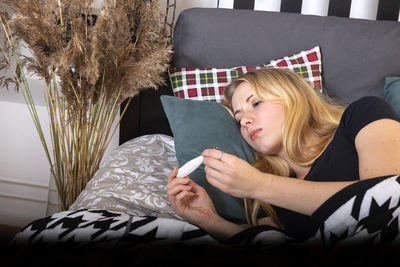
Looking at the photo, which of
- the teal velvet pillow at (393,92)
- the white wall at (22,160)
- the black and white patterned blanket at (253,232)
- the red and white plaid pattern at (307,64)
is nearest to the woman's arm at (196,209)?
the black and white patterned blanket at (253,232)

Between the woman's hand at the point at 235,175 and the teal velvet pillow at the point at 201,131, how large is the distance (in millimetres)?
336

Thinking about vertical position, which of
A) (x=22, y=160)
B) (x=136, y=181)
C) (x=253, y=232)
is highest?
(x=253, y=232)

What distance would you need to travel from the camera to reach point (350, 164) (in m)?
1.17

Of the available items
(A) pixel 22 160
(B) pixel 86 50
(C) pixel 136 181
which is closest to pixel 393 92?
(C) pixel 136 181

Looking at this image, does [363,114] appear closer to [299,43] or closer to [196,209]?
[196,209]

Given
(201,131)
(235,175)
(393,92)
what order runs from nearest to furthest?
(235,175)
(201,131)
(393,92)

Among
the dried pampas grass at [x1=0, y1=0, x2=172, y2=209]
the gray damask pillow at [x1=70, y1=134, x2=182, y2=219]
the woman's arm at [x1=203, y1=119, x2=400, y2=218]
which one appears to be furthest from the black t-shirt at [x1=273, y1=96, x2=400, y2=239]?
the dried pampas grass at [x1=0, y1=0, x2=172, y2=209]

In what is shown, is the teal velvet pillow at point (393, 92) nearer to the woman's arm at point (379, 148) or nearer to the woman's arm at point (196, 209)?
the woman's arm at point (379, 148)

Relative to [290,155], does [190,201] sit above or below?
below

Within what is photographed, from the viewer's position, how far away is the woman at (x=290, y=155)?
1000 mm

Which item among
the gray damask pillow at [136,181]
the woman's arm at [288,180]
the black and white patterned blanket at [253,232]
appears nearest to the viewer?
the black and white patterned blanket at [253,232]

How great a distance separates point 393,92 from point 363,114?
70 centimetres

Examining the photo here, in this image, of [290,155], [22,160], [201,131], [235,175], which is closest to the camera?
[235,175]

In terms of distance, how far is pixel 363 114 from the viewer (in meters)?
1.16
